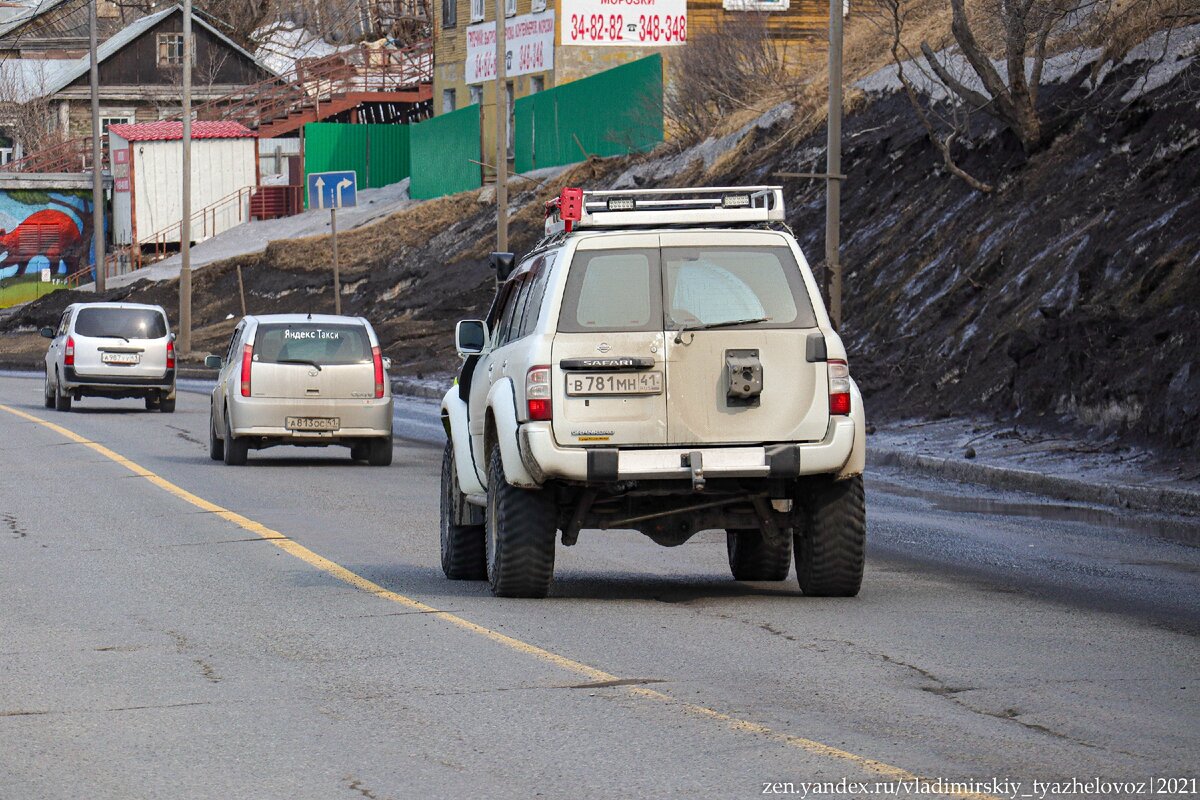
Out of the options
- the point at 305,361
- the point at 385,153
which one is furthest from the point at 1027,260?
the point at 385,153

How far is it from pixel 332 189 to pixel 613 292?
5596cm

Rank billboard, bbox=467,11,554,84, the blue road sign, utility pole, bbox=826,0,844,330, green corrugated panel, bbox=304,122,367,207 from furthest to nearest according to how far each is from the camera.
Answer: green corrugated panel, bbox=304,122,367,207 → the blue road sign → billboard, bbox=467,11,554,84 → utility pole, bbox=826,0,844,330

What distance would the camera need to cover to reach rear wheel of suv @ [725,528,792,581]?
11539 millimetres

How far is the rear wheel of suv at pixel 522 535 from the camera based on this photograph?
10305 mm

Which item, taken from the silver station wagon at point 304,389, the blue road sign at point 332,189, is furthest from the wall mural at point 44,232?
the silver station wagon at point 304,389

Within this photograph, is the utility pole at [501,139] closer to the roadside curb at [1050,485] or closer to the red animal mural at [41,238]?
the roadside curb at [1050,485]

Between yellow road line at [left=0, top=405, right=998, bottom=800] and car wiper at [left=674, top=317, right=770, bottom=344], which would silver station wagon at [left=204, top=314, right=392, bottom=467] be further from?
car wiper at [left=674, top=317, right=770, bottom=344]

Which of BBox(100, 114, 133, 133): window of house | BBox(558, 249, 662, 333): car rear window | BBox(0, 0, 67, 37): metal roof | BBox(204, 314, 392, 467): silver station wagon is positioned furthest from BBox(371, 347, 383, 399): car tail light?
BBox(0, 0, 67, 37): metal roof

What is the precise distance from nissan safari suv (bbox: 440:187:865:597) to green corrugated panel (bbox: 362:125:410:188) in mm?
58148

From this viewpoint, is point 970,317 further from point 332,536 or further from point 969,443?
point 332,536

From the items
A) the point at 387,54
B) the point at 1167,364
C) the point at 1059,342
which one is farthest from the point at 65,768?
the point at 387,54

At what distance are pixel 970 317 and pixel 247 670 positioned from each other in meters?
18.6

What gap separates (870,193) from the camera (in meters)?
33.8

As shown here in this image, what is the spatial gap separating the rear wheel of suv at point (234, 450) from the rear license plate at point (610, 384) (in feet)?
37.8
